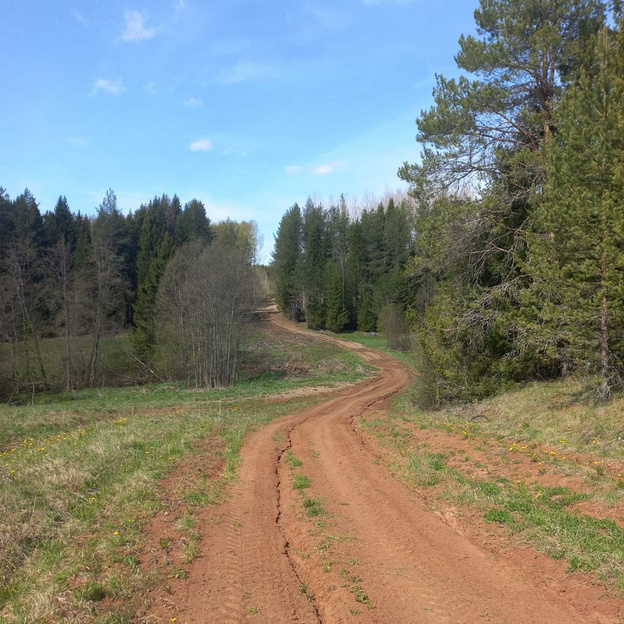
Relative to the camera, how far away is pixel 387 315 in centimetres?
5291

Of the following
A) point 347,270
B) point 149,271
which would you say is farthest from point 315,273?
point 149,271

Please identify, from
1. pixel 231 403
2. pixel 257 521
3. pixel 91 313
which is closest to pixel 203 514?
pixel 257 521

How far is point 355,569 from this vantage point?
5.24 m

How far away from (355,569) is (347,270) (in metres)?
70.5

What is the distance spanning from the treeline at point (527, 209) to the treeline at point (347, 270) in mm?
41085

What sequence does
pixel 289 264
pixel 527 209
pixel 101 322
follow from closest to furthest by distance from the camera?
pixel 527 209 < pixel 101 322 < pixel 289 264

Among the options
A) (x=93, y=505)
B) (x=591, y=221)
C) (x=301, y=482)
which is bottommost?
(x=301, y=482)

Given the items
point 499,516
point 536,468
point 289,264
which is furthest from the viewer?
point 289,264

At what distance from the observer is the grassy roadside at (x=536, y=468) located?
5.69m

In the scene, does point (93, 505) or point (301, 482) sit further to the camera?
point (301, 482)

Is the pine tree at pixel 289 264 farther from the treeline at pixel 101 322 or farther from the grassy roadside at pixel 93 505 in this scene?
the grassy roadside at pixel 93 505

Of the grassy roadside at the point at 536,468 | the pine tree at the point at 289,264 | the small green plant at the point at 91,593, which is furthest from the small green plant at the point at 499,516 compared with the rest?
the pine tree at the point at 289,264

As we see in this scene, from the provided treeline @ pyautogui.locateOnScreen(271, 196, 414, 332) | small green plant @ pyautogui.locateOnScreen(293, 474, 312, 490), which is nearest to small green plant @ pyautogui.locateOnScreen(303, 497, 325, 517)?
small green plant @ pyautogui.locateOnScreen(293, 474, 312, 490)

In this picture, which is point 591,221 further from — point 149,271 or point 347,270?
point 347,270
